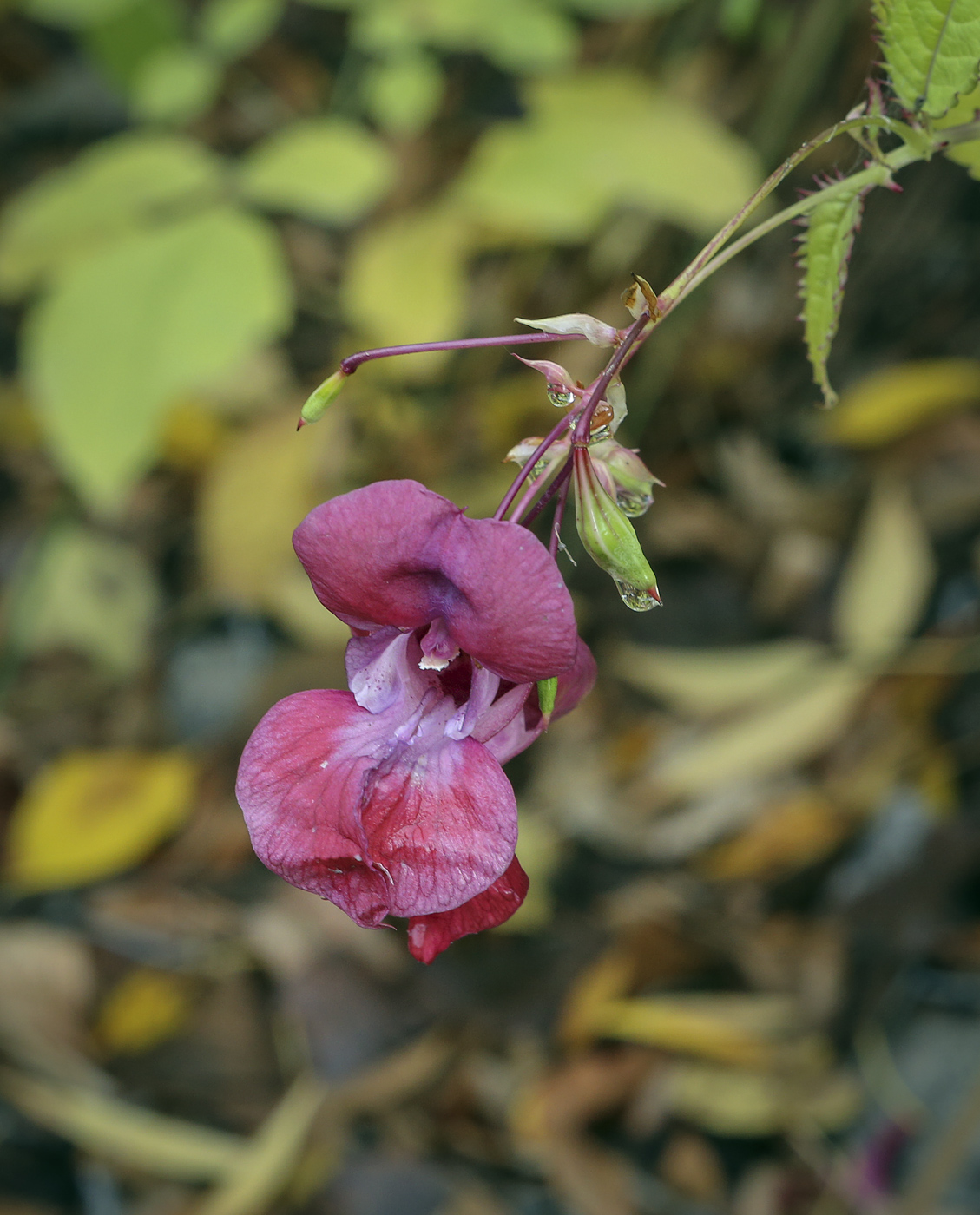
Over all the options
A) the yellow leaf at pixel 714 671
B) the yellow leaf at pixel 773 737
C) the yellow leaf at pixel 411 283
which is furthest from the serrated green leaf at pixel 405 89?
the yellow leaf at pixel 773 737

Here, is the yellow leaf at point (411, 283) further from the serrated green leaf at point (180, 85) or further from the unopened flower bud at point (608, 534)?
the unopened flower bud at point (608, 534)

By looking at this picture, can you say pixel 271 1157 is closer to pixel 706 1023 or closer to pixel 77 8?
pixel 706 1023

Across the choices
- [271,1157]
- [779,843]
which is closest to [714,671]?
[779,843]

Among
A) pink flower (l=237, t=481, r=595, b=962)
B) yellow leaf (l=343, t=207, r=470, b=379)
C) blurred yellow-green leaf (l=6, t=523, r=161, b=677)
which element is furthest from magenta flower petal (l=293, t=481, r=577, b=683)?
blurred yellow-green leaf (l=6, t=523, r=161, b=677)

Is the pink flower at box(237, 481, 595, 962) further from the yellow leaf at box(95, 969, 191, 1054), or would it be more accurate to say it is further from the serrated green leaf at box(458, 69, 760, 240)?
the yellow leaf at box(95, 969, 191, 1054)

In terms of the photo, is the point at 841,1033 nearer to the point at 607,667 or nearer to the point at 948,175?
the point at 607,667

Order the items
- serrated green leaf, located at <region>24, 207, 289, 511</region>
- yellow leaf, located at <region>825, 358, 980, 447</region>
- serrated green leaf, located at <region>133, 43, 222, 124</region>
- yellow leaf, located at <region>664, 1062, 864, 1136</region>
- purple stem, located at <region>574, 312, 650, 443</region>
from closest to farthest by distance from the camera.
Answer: purple stem, located at <region>574, 312, 650, 443</region> < serrated green leaf, located at <region>24, 207, 289, 511</region> < yellow leaf, located at <region>664, 1062, 864, 1136</region> < serrated green leaf, located at <region>133, 43, 222, 124</region> < yellow leaf, located at <region>825, 358, 980, 447</region>

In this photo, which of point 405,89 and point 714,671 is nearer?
point 405,89
